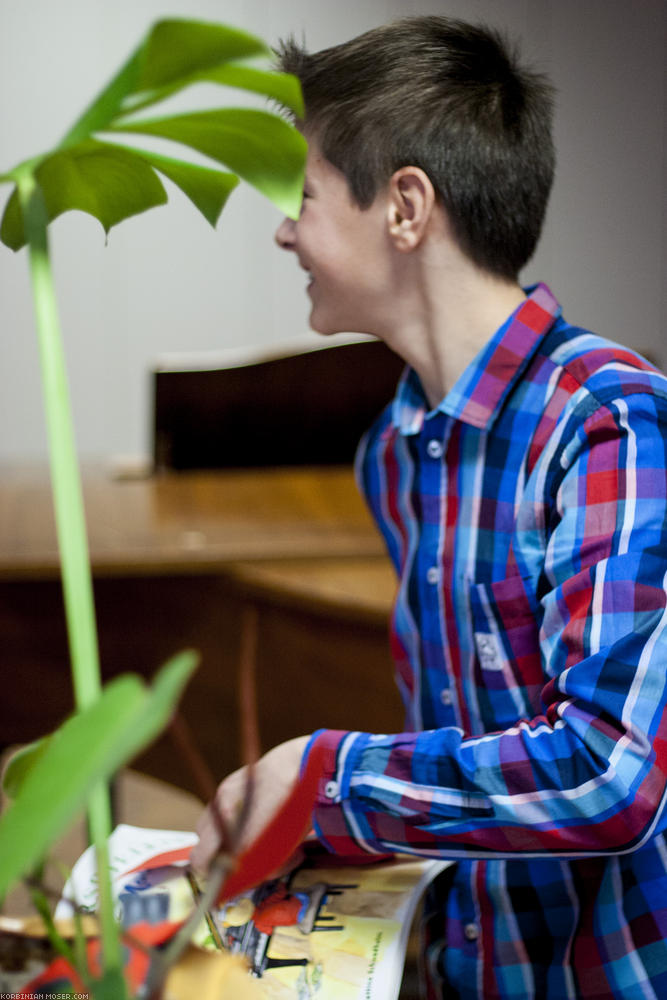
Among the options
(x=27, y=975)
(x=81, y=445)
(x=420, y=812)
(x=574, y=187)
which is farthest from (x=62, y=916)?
(x=81, y=445)

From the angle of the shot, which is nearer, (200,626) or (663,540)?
(663,540)

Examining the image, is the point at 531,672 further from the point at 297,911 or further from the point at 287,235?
the point at 287,235

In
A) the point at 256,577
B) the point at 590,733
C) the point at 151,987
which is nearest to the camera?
the point at 151,987

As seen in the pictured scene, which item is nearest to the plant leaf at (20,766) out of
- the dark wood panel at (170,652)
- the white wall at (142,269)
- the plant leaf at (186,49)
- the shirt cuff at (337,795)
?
the plant leaf at (186,49)

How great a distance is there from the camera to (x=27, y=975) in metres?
0.50

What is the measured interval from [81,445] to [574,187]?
2.01 m

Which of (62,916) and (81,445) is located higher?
(62,916)

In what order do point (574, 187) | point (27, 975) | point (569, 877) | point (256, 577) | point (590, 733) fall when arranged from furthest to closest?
point (574, 187) < point (256, 577) < point (569, 877) < point (590, 733) < point (27, 975)

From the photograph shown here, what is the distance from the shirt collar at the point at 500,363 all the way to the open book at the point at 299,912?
340mm

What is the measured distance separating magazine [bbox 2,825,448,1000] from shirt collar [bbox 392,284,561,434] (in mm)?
341

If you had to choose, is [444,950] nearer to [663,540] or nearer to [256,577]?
[663,540]

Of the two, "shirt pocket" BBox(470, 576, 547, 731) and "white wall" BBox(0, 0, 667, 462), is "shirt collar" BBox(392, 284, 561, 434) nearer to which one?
"shirt pocket" BBox(470, 576, 547, 731)

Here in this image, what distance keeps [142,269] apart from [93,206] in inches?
127

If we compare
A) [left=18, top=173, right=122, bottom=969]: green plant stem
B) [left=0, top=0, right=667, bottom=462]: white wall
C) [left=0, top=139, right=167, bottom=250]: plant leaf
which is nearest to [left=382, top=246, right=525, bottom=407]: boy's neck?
[left=0, top=139, right=167, bottom=250]: plant leaf
